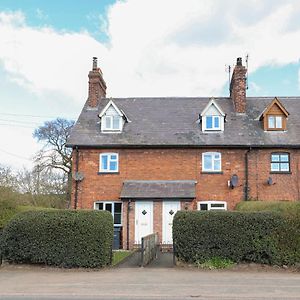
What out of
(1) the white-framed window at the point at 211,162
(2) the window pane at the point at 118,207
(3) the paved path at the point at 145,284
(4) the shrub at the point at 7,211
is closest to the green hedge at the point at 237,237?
(3) the paved path at the point at 145,284

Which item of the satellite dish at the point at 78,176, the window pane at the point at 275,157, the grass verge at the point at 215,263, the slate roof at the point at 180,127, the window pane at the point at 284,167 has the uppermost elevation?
the slate roof at the point at 180,127

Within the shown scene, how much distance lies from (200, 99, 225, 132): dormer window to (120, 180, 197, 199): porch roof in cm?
376

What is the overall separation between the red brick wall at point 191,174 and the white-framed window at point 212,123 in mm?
1639

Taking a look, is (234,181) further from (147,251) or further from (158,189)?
(147,251)

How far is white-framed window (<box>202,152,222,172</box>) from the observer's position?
26.6 m

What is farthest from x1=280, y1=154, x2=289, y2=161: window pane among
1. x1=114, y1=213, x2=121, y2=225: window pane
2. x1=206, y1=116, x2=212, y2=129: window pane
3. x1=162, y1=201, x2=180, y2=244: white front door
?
x1=114, y1=213, x2=121, y2=225: window pane

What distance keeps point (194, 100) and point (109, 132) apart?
7.15 metres

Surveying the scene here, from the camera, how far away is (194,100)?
102ft

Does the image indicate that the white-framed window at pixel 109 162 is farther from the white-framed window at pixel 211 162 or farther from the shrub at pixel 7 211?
the shrub at pixel 7 211

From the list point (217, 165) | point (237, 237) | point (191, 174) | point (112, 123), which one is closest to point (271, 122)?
point (217, 165)

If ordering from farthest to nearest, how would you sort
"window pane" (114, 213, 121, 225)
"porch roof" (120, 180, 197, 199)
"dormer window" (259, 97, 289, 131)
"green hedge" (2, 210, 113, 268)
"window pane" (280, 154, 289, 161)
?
"dormer window" (259, 97, 289, 131) → "window pane" (280, 154, 289, 161) → "window pane" (114, 213, 121, 225) → "porch roof" (120, 180, 197, 199) → "green hedge" (2, 210, 113, 268)

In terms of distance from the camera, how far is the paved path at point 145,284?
35.8 feet

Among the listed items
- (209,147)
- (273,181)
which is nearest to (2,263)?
(209,147)

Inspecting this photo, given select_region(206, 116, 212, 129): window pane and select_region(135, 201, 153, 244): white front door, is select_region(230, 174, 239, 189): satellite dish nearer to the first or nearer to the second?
select_region(206, 116, 212, 129): window pane
